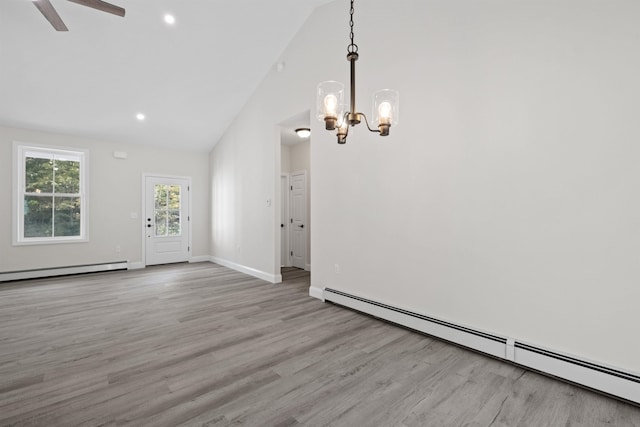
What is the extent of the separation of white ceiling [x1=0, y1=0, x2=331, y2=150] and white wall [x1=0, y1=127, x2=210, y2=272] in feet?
0.98

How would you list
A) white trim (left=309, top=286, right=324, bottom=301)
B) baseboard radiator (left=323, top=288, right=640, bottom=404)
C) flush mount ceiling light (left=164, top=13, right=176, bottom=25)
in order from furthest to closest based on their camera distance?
1. white trim (left=309, top=286, right=324, bottom=301)
2. flush mount ceiling light (left=164, top=13, right=176, bottom=25)
3. baseboard radiator (left=323, top=288, right=640, bottom=404)

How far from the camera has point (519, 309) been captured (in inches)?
92.7

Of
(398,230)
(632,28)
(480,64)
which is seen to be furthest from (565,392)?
(480,64)

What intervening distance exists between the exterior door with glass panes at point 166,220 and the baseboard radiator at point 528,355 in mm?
5639

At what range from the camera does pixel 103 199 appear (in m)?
6.08

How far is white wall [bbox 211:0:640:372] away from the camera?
6.43 feet

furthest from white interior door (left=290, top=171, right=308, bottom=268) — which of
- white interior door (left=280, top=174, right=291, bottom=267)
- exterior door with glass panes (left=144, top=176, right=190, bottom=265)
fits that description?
exterior door with glass panes (left=144, top=176, right=190, bottom=265)

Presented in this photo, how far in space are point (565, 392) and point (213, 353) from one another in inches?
107

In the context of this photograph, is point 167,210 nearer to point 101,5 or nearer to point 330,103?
point 101,5

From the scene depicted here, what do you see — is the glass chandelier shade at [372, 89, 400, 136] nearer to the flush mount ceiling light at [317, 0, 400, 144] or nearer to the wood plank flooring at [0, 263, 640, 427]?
the flush mount ceiling light at [317, 0, 400, 144]

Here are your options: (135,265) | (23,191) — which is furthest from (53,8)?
(135,265)

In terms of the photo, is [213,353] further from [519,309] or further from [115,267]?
[115,267]

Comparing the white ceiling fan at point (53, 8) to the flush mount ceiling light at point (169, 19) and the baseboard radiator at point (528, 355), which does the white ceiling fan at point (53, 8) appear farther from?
the baseboard radiator at point (528, 355)

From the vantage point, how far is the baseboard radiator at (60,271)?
5.20m
